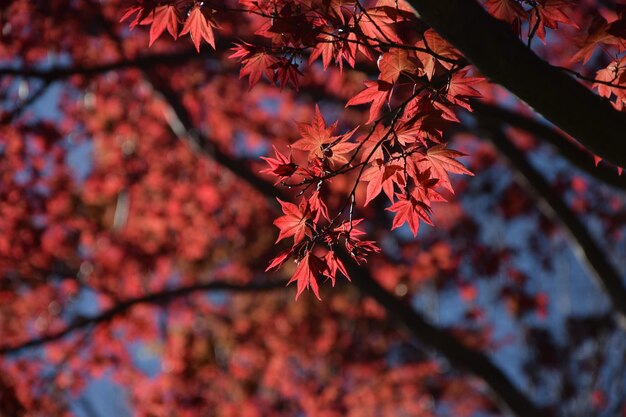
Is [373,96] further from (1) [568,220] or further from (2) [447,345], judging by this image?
(2) [447,345]

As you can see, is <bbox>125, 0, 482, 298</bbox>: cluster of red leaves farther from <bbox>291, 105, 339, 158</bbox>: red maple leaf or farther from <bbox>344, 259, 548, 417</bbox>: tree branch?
<bbox>344, 259, 548, 417</bbox>: tree branch

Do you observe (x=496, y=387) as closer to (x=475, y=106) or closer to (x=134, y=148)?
(x=475, y=106)

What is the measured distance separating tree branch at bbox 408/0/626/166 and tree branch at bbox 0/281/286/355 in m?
3.48

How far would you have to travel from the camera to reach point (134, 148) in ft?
37.4

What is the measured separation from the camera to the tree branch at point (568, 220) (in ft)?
15.1

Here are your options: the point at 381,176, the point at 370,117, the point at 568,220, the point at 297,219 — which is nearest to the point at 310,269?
the point at 297,219

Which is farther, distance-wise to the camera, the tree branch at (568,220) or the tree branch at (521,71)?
the tree branch at (568,220)

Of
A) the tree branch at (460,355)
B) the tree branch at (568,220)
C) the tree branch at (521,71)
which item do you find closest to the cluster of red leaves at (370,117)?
the tree branch at (521,71)

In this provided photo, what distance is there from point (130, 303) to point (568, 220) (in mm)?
3588

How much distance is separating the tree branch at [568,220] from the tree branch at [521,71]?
252cm

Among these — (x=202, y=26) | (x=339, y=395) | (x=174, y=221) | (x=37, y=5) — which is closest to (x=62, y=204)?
(x=174, y=221)

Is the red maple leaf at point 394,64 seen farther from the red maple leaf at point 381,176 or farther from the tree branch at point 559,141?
the tree branch at point 559,141

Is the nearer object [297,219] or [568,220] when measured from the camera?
[297,219]

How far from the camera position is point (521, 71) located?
80.0 inches
